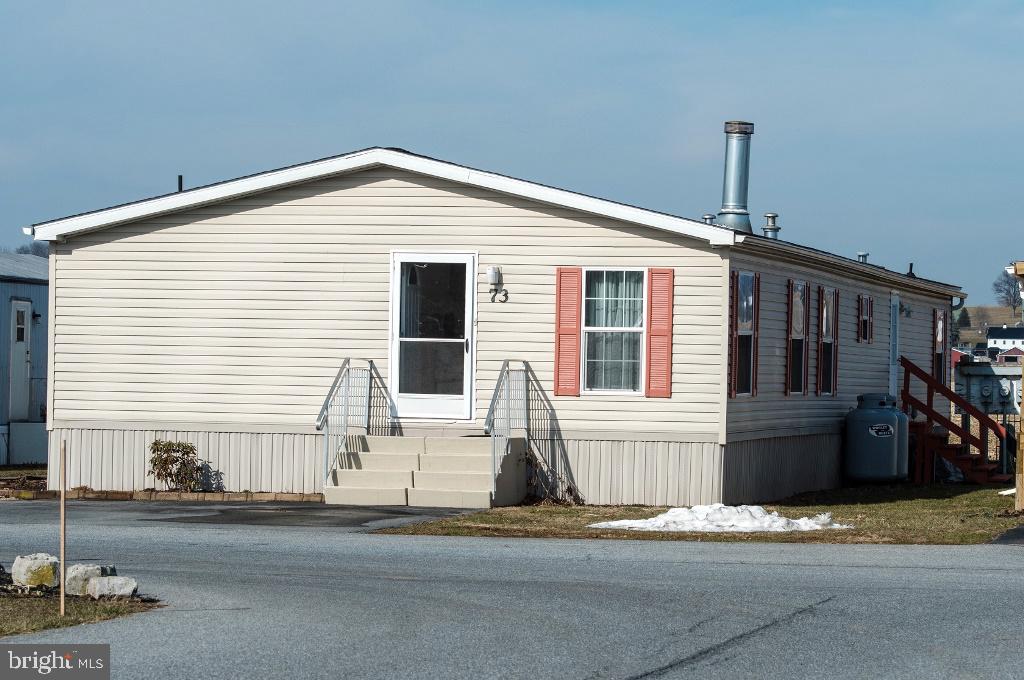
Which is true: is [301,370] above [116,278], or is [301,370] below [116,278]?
below

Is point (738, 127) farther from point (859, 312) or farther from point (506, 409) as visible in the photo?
point (506, 409)

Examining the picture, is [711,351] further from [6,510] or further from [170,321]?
[6,510]

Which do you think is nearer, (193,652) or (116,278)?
(193,652)

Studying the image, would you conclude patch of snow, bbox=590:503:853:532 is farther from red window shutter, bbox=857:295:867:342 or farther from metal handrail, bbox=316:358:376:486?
red window shutter, bbox=857:295:867:342

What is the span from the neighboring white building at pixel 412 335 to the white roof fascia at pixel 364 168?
3cm

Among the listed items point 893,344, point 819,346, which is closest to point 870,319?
point 893,344

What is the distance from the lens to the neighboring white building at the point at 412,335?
17.5m

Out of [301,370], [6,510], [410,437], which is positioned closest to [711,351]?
[410,437]

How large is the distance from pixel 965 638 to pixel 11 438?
71.4 feet

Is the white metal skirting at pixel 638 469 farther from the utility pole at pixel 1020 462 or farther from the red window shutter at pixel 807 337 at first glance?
the red window shutter at pixel 807 337

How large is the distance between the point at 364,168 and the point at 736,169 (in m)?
7.11

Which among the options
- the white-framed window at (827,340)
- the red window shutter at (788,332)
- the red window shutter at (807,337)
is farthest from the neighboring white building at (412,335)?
the white-framed window at (827,340)

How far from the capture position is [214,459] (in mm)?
18516

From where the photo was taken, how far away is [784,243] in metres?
18.9
